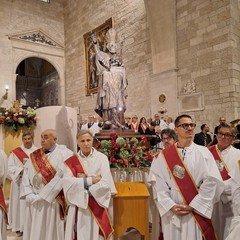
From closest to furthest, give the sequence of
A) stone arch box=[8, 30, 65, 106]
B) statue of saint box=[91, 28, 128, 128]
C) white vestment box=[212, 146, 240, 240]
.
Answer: white vestment box=[212, 146, 240, 240], statue of saint box=[91, 28, 128, 128], stone arch box=[8, 30, 65, 106]

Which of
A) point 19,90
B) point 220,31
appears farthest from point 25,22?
point 220,31

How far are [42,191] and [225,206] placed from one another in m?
2.01

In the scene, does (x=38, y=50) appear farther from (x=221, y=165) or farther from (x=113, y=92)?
(x=221, y=165)

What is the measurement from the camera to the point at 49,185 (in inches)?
133

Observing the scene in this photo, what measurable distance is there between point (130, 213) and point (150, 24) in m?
8.80

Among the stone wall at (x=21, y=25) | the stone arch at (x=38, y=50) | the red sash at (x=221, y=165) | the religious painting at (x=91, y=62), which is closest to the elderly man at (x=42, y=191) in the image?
the red sash at (x=221, y=165)

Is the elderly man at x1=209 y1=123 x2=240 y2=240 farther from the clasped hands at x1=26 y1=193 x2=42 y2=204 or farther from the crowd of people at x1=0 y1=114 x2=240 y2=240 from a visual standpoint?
the clasped hands at x1=26 y1=193 x2=42 y2=204

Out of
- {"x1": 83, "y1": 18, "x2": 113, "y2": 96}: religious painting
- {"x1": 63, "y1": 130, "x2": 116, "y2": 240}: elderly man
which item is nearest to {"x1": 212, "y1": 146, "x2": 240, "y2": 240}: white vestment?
{"x1": 63, "y1": 130, "x2": 116, "y2": 240}: elderly man

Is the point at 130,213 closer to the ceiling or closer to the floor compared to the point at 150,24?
closer to the floor

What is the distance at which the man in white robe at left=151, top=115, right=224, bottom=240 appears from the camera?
2629mm

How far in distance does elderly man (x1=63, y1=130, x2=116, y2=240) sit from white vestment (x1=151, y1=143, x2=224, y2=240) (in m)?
0.66

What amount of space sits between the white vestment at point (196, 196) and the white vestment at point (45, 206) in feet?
4.15

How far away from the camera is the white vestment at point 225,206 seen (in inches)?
118

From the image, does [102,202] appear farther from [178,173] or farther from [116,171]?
[116,171]
